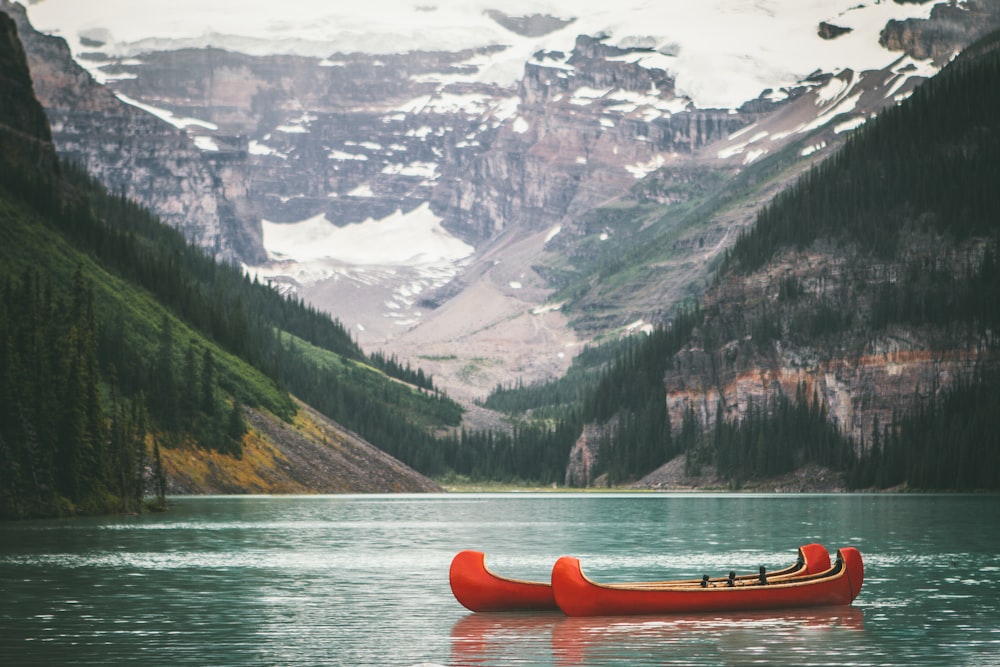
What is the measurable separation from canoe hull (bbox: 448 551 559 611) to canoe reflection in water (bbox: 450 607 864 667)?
20.8 inches

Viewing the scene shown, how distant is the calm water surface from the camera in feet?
192

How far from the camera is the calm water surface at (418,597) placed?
5862cm

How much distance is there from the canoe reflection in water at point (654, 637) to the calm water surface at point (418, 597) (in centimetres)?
13

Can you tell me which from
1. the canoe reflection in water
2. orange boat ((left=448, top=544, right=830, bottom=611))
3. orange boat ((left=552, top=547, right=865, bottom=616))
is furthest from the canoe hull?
orange boat ((left=552, top=547, right=865, bottom=616))

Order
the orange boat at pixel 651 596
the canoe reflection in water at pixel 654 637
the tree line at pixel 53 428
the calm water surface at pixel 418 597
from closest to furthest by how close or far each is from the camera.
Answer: the canoe reflection in water at pixel 654 637
the calm water surface at pixel 418 597
the orange boat at pixel 651 596
the tree line at pixel 53 428

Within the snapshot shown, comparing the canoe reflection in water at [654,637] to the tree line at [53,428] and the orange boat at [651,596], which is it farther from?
the tree line at [53,428]

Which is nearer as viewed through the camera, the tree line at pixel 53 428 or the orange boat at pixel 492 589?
the orange boat at pixel 492 589

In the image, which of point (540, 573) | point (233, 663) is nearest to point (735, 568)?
point (540, 573)

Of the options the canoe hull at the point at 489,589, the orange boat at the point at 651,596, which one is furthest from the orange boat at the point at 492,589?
the orange boat at the point at 651,596

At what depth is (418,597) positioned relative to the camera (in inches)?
3115

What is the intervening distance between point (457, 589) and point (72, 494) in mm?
89229

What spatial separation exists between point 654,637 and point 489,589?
10.7m

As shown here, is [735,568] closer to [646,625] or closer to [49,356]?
[646,625]

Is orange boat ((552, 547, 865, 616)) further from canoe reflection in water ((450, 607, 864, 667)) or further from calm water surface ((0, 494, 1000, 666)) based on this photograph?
calm water surface ((0, 494, 1000, 666))
